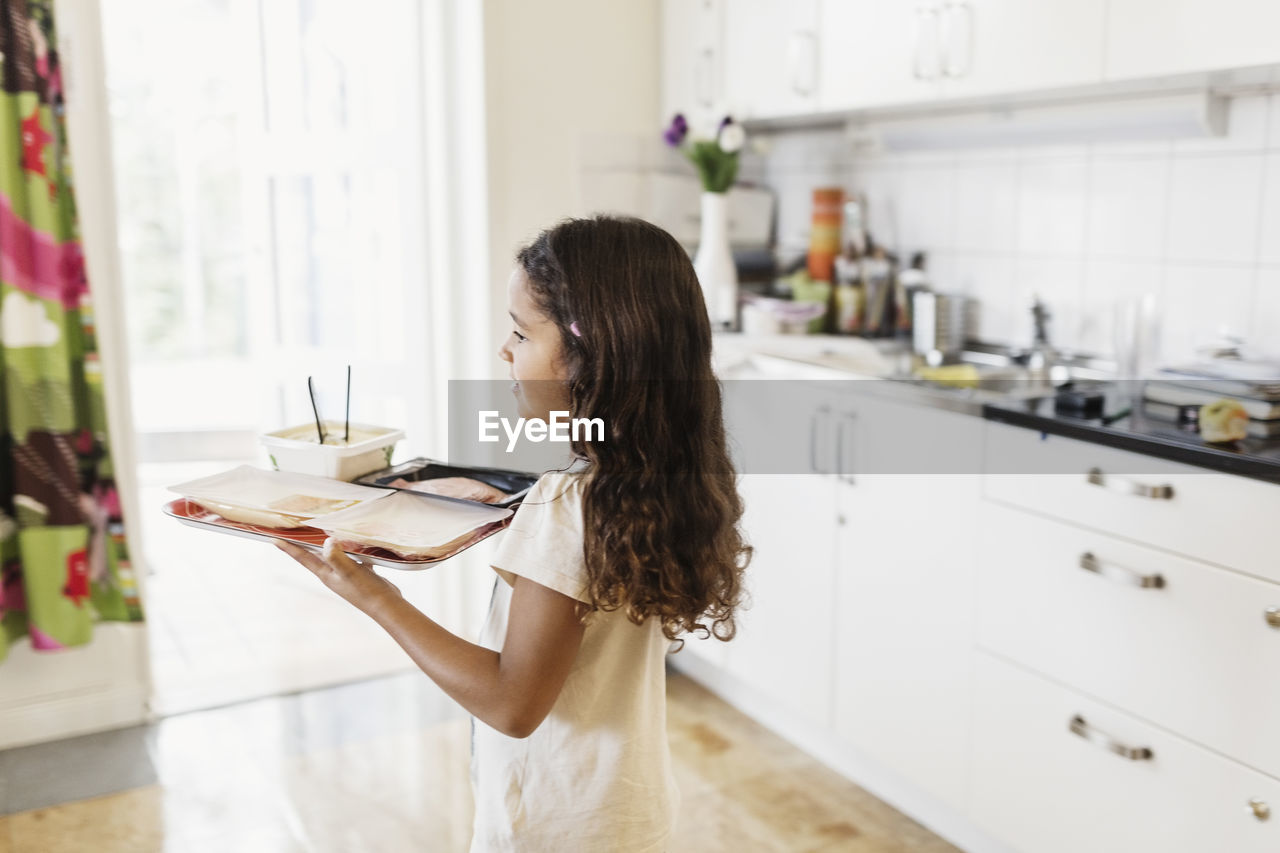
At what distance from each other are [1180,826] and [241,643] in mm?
2438

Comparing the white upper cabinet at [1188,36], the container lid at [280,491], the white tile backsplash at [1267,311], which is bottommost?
the container lid at [280,491]

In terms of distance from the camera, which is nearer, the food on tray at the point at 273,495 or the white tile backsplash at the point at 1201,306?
the food on tray at the point at 273,495

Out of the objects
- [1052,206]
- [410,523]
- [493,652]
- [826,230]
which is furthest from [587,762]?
[826,230]

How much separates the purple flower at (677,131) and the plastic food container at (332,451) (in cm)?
183

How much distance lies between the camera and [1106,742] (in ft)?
5.99

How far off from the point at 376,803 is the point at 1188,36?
2026mm

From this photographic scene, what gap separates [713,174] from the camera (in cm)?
296

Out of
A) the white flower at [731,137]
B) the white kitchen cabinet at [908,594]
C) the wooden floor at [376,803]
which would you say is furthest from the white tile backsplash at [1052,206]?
the wooden floor at [376,803]

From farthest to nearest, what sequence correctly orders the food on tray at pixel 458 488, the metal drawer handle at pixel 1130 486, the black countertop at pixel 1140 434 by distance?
1. the metal drawer handle at pixel 1130 486
2. the black countertop at pixel 1140 434
3. the food on tray at pixel 458 488

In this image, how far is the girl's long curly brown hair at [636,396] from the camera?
1.06m

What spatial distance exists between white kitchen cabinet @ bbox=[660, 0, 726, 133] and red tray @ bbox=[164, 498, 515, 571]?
199cm

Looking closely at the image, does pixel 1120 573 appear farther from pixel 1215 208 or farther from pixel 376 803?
pixel 376 803

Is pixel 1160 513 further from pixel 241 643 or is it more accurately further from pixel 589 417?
pixel 241 643

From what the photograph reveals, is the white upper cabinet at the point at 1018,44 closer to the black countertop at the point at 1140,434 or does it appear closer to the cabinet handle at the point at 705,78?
the black countertop at the point at 1140,434
